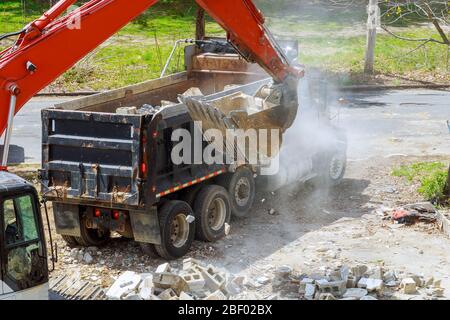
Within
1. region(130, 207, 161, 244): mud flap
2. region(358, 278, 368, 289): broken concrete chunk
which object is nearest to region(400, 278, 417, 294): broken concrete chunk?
region(358, 278, 368, 289): broken concrete chunk

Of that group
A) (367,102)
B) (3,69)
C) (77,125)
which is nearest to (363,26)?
(367,102)

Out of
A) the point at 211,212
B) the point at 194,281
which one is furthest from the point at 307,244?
the point at 194,281

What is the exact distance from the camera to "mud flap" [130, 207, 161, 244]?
433 inches

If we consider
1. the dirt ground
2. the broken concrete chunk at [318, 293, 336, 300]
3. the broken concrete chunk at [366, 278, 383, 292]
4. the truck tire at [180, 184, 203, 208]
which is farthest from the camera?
the truck tire at [180, 184, 203, 208]

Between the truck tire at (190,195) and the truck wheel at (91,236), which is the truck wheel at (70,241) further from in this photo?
the truck tire at (190,195)

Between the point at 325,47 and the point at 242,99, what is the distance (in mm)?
17042

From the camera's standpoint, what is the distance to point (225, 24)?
1182cm

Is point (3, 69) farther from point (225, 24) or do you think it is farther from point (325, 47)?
point (325, 47)

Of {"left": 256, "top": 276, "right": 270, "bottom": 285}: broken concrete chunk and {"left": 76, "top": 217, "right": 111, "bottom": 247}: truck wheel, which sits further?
{"left": 76, "top": 217, "right": 111, "bottom": 247}: truck wheel

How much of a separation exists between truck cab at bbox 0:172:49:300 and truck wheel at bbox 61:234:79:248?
3.71 metres

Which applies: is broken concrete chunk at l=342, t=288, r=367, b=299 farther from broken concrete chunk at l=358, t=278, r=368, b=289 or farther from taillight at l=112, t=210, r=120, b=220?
taillight at l=112, t=210, r=120, b=220

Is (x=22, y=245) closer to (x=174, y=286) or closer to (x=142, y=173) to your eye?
(x=174, y=286)
